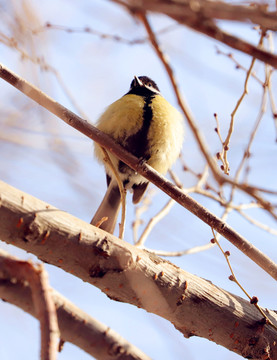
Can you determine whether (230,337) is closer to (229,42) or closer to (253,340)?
(253,340)

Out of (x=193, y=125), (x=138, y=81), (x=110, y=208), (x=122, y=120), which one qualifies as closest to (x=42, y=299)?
(x=193, y=125)

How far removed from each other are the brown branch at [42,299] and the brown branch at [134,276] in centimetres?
33

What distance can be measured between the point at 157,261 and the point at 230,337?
470 millimetres

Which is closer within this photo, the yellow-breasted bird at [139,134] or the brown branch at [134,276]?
the brown branch at [134,276]

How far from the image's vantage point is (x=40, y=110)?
247cm

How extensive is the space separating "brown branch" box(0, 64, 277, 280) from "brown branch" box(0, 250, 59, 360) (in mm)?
1033

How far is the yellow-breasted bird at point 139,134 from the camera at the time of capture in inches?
130

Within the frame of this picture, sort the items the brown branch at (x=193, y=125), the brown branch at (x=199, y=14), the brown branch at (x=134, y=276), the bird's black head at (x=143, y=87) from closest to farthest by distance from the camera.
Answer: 1. the brown branch at (x=199, y=14)
2. the brown branch at (x=193, y=125)
3. the brown branch at (x=134, y=276)
4. the bird's black head at (x=143, y=87)

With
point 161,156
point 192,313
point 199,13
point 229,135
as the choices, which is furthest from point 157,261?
point 161,156

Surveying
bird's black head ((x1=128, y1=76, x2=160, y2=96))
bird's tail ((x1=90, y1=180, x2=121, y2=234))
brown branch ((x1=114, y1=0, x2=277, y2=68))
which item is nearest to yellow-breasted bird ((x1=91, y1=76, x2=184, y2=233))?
bird's tail ((x1=90, y1=180, x2=121, y2=234))

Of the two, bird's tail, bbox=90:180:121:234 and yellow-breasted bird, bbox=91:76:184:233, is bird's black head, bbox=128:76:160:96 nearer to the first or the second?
yellow-breasted bird, bbox=91:76:184:233

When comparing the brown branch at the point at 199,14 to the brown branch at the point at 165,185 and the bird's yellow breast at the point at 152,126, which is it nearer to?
the brown branch at the point at 165,185

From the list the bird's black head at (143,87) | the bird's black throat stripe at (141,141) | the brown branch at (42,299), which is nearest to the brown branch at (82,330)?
the brown branch at (42,299)

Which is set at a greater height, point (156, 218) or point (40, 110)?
point (40, 110)
